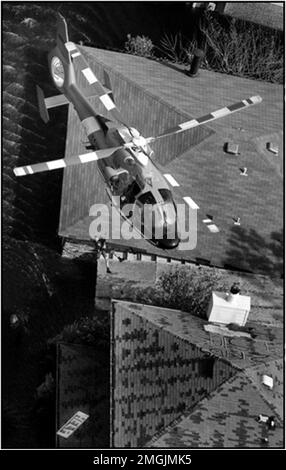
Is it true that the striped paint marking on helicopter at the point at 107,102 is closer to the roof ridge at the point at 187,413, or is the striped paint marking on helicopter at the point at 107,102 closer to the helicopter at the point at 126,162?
the helicopter at the point at 126,162

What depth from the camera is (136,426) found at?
35.2 meters

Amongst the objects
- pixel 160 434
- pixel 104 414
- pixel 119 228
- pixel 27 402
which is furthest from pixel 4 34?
pixel 160 434

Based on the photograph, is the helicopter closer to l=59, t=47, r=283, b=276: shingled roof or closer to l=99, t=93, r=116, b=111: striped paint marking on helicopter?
l=99, t=93, r=116, b=111: striped paint marking on helicopter

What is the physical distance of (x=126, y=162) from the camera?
43344 mm

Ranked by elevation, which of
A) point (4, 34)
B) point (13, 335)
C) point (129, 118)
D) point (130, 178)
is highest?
point (4, 34)

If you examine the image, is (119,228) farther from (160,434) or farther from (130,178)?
(160,434)

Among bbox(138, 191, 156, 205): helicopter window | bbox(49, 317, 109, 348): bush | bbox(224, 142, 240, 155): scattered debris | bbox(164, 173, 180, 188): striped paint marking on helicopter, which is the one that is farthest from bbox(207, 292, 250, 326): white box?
bbox(224, 142, 240, 155): scattered debris

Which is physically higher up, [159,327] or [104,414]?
[159,327]

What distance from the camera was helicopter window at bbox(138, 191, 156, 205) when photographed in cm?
4305

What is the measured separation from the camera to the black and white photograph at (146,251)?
34.9 meters

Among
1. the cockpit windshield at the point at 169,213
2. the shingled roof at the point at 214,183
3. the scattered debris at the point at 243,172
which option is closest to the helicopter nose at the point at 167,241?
the cockpit windshield at the point at 169,213

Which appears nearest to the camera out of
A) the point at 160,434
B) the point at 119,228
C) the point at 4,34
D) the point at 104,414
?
the point at 160,434

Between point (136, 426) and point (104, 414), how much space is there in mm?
4603

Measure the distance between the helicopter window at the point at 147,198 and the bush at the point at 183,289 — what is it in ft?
19.4
